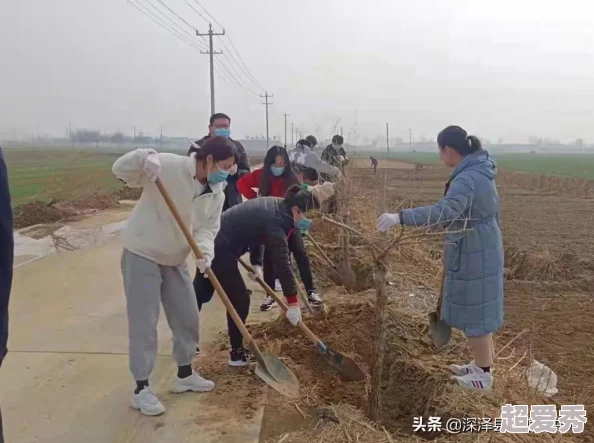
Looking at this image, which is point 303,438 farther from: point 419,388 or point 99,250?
point 99,250

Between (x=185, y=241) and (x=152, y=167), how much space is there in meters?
0.49

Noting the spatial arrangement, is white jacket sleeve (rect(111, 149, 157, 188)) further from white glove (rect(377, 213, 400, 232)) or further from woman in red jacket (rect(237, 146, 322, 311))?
woman in red jacket (rect(237, 146, 322, 311))

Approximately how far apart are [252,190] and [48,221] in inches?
292

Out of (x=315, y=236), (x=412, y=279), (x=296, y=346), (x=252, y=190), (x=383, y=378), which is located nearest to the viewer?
Answer: (x=383, y=378)

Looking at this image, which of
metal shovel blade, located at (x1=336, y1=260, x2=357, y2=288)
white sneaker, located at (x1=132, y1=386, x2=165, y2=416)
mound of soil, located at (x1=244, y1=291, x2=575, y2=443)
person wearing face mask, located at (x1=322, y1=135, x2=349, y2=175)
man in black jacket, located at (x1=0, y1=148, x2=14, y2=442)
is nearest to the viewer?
man in black jacket, located at (x1=0, y1=148, x2=14, y2=442)

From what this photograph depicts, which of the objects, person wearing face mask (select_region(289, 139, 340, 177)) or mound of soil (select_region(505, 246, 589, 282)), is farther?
person wearing face mask (select_region(289, 139, 340, 177))

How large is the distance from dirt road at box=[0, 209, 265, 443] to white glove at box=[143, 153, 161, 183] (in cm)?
136

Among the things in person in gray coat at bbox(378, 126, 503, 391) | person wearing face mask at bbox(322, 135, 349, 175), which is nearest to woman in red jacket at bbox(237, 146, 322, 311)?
person in gray coat at bbox(378, 126, 503, 391)

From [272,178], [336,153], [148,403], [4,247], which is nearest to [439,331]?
[148,403]

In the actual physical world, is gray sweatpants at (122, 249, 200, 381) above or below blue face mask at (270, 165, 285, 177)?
below

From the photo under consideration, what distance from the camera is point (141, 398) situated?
304cm

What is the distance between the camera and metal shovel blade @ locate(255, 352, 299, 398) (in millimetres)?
3139

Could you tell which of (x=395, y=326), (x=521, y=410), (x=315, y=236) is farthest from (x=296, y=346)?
(x=315, y=236)

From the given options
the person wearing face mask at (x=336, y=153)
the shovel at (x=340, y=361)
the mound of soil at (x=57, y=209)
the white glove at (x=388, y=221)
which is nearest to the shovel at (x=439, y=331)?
the shovel at (x=340, y=361)
